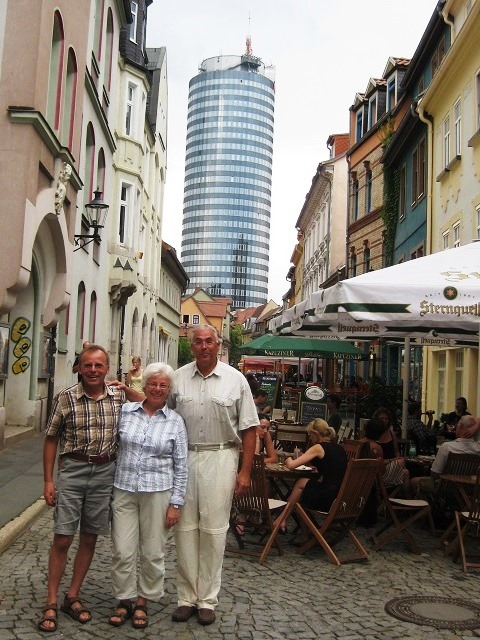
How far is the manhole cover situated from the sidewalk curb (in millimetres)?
3349

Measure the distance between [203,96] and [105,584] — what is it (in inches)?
6902

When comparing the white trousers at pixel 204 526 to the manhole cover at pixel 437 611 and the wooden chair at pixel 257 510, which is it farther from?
the wooden chair at pixel 257 510

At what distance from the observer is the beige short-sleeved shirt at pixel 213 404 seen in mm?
5070

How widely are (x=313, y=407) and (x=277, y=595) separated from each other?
11.5 metres

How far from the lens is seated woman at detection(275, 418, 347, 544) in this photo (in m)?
7.04

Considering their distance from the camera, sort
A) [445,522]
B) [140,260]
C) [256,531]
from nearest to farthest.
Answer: [256,531] → [445,522] → [140,260]

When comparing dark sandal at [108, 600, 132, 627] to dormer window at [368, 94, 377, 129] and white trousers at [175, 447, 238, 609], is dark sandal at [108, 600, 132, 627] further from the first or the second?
dormer window at [368, 94, 377, 129]

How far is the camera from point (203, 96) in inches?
6801

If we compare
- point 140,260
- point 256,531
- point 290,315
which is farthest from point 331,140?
point 256,531

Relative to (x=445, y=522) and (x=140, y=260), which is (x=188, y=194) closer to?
(x=140, y=260)

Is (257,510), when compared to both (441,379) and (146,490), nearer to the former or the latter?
(146,490)

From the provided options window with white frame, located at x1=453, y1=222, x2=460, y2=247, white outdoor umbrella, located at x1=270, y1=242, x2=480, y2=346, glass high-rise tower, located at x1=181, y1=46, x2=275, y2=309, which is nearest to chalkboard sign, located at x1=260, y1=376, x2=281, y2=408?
window with white frame, located at x1=453, y1=222, x2=460, y2=247

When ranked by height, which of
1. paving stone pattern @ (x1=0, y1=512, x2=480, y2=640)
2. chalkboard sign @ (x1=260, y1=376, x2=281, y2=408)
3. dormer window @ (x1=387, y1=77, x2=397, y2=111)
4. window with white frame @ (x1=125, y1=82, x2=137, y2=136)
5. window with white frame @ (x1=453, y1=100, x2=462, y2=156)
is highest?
dormer window @ (x1=387, y1=77, x2=397, y2=111)

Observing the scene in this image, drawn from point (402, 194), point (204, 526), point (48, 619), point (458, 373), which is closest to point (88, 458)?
point (204, 526)
